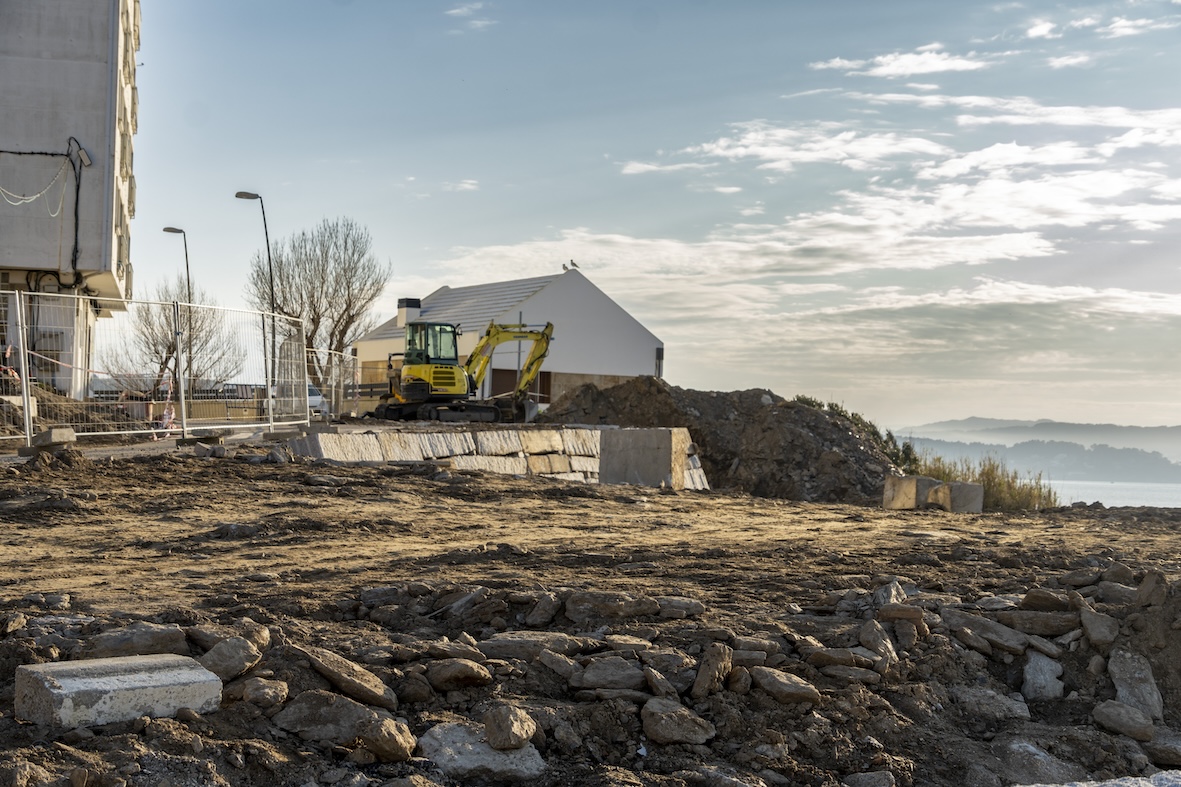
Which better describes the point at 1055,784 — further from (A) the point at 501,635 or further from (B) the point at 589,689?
(A) the point at 501,635

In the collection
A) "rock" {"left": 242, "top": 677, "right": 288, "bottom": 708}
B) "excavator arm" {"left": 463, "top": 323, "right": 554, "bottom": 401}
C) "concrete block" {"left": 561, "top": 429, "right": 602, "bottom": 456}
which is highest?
"excavator arm" {"left": 463, "top": 323, "right": 554, "bottom": 401}

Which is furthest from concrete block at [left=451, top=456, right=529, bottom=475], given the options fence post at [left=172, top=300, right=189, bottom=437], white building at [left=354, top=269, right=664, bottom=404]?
white building at [left=354, top=269, right=664, bottom=404]

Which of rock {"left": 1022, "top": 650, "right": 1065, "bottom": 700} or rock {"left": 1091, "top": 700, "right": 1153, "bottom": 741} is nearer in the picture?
rock {"left": 1091, "top": 700, "right": 1153, "bottom": 741}

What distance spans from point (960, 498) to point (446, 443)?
844cm

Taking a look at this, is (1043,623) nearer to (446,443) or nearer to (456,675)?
(456,675)

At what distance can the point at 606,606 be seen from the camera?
603cm

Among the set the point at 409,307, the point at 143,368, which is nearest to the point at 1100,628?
the point at 143,368

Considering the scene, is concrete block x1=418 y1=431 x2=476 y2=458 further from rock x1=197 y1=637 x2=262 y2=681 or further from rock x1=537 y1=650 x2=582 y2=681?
rock x1=197 y1=637 x2=262 y2=681

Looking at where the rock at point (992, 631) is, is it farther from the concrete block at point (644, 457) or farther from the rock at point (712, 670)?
the concrete block at point (644, 457)

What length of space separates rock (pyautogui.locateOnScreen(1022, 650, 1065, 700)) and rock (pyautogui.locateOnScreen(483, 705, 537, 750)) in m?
3.01

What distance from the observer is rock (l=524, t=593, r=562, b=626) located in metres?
5.93

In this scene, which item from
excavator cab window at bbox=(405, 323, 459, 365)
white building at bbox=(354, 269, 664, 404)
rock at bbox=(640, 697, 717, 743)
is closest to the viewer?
rock at bbox=(640, 697, 717, 743)

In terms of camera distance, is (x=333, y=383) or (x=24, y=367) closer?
(x=24, y=367)

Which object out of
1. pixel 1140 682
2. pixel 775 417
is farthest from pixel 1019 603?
pixel 775 417
